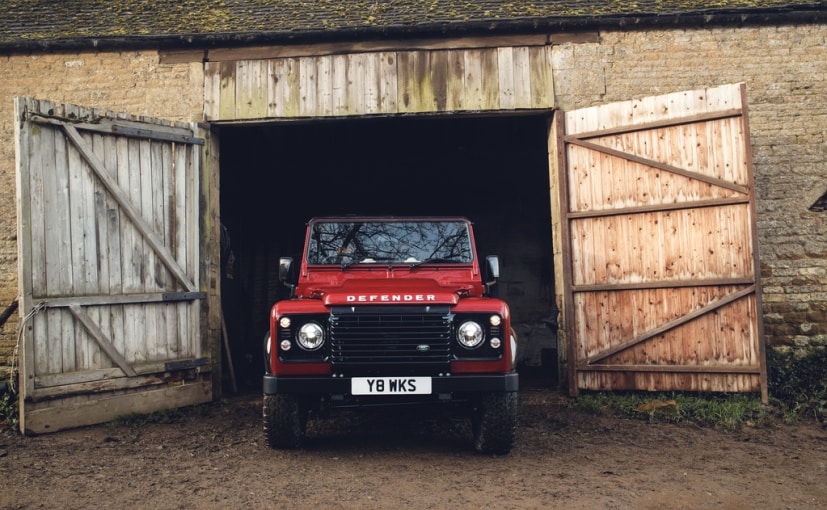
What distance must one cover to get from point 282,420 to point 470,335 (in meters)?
1.55

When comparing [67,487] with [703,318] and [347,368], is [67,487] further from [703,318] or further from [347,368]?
[703,318]

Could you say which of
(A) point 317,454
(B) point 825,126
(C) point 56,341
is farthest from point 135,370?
(B) point 825,126

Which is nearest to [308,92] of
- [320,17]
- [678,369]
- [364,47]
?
[364,47]

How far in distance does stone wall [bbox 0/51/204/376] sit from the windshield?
330 centimetres

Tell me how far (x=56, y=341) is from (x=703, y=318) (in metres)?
6.36

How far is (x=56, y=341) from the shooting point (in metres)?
6.56

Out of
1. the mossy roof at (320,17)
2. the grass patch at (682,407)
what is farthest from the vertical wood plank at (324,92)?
the grass patch at (682,407)

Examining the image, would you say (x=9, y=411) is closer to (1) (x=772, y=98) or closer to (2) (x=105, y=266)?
(2) (x=105, y=266)

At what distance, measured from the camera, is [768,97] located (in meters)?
8.18

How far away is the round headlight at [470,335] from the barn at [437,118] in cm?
292

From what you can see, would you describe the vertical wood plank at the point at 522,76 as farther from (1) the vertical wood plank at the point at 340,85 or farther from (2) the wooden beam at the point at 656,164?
(1) the vertical wood plank at the point at 340,85

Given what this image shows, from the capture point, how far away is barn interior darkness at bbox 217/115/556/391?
1259 centimetres

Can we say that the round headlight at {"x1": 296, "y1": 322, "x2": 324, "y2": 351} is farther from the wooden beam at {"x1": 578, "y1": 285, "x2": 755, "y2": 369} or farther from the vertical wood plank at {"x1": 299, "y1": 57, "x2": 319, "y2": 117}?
the vertical wood plank at {"x1": 299, "y1": 57, "x2": 319, "y2": 117}

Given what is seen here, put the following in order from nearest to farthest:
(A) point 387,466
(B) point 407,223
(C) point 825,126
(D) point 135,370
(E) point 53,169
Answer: (A) point 387,466 → (B) point 407,223 → (E) point 53,169 → (D) point 135,370 → (C) point 825,126
